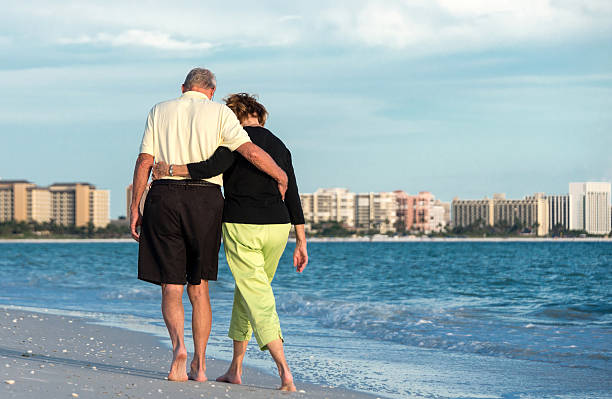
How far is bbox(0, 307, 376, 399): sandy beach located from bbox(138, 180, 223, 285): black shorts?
0.57 meters

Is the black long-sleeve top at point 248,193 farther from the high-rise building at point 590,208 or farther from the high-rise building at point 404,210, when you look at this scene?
the high-rise building at point 404,210

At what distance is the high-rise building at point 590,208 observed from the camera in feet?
465

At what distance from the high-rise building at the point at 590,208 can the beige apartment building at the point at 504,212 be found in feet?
17.7

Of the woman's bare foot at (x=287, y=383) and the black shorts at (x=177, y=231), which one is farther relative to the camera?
the woman's bare foot at (x=287, y=383)

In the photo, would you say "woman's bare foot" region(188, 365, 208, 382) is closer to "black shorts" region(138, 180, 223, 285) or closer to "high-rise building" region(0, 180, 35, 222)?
"black shorts" region(138, 180, 223, 285)

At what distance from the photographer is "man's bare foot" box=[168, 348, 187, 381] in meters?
4.11

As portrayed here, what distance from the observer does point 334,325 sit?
9.46 m

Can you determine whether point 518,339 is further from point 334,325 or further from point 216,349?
point 216,349

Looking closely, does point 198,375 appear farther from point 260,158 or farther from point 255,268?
point 260,158

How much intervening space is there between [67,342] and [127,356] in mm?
914

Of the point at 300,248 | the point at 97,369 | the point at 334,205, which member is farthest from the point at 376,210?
the point at 300,248

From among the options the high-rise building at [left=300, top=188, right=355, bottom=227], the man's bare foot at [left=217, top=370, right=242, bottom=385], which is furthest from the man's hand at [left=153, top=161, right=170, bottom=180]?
the high-rise building at [left=300, top=188, right=355, bottom=227]

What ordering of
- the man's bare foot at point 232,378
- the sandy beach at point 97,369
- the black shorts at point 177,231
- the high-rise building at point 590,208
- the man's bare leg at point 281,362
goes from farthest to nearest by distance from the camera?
the high-rise building at point 590,208 < the man's bare foot at point 232,378 < the man's bare leg at point 281,362 < the black shorts at point 177,231 < the sandy beach at point 97,369

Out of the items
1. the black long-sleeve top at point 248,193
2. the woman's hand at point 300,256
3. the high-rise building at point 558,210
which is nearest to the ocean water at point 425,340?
the woman's hand at point 300,256
